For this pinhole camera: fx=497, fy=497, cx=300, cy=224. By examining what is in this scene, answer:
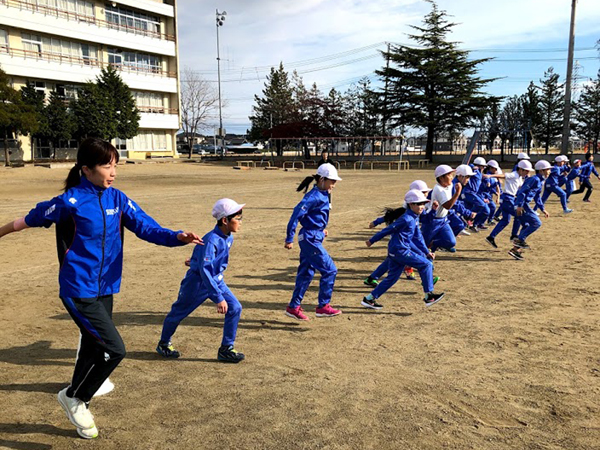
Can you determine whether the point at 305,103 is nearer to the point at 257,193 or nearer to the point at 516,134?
the point at 516,134

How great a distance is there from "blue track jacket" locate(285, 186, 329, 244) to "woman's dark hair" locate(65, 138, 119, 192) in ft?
9.21

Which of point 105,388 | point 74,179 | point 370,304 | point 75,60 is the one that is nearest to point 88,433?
point 105,388

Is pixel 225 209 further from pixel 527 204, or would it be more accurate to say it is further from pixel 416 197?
pixel 527 204

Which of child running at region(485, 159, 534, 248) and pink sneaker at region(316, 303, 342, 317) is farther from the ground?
child running at region(485, 159, 534, 248)

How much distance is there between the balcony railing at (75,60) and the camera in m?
42.9

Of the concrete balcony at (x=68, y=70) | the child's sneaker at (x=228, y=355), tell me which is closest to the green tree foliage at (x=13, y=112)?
the concrete balcony at (x=68, y=70)

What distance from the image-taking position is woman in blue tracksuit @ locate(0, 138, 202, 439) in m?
3.51

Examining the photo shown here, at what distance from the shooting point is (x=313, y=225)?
20.4 feet

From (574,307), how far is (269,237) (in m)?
6.97

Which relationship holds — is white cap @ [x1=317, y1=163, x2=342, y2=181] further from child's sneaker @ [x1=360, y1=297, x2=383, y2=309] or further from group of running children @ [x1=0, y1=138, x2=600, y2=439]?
child's sneaker @ [x1=360, y1=297, x2=383, y2=309]

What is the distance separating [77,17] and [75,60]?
4.09 m

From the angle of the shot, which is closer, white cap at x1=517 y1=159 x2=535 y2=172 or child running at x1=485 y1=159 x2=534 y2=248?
white cap at x1=517 y1=159 x2=535 y2=172

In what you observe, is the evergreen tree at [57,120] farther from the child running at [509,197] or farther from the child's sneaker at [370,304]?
the child's sneaker at [370,304]

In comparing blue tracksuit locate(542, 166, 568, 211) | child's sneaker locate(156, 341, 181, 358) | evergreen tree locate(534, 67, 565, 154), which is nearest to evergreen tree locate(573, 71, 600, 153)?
evergreen tree locate(534, 67, 565, 154)
